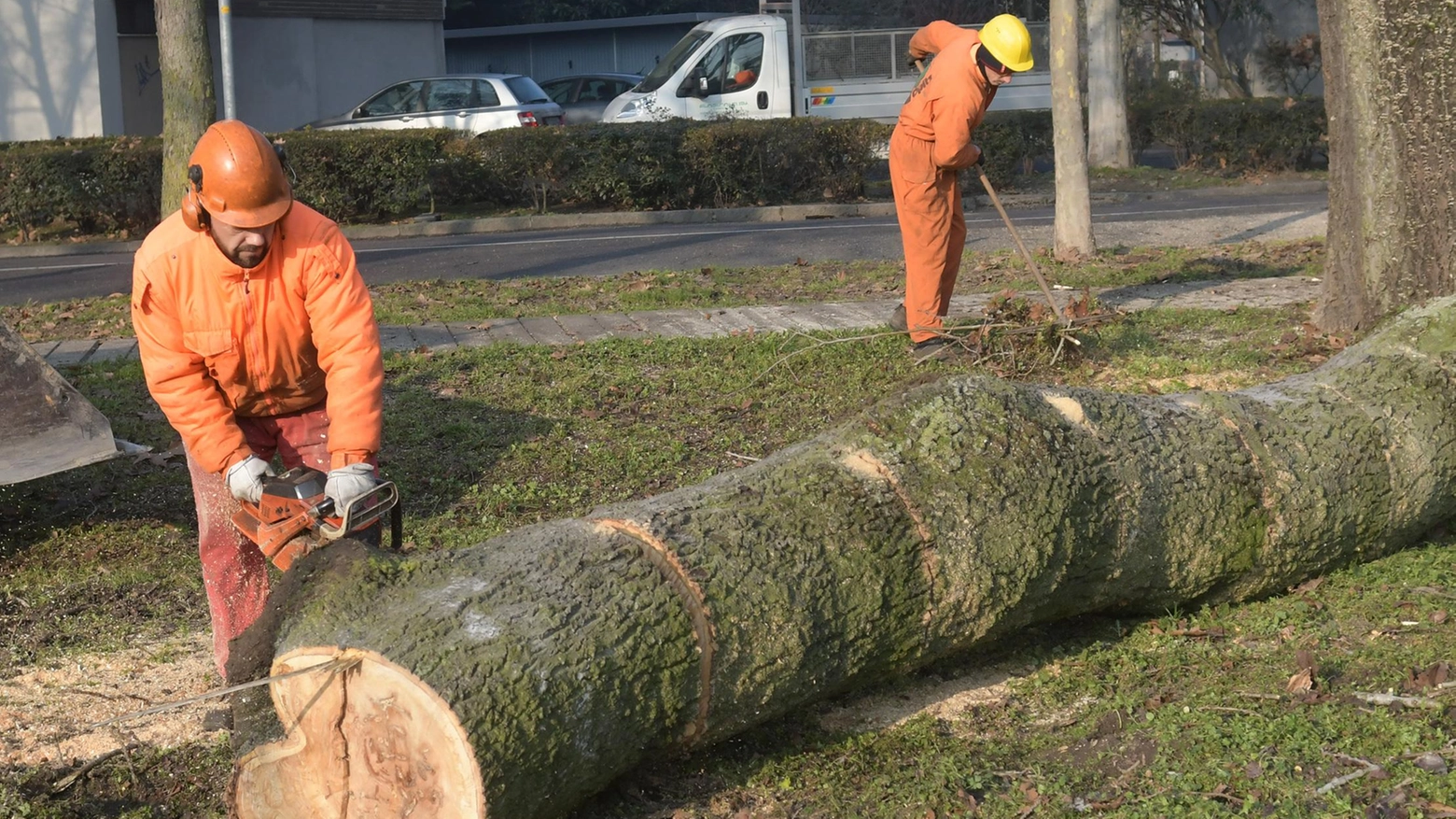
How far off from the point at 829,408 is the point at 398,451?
204 cm

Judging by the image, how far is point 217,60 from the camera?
71.2 feet

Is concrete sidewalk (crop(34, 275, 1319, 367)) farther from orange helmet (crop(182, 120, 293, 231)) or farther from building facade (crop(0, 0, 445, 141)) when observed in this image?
building facade (crop(0, 0, 445, 141))

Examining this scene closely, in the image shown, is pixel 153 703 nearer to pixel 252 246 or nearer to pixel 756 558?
pixel 252 246

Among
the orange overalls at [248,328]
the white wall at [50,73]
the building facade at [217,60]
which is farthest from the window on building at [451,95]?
the orange overalls at [248,328]

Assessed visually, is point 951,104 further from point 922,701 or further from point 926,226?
point 922,701

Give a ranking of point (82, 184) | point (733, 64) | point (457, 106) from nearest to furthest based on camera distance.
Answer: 1. point (82, 184)
2. point (733, 64)
3. point (457, 106)

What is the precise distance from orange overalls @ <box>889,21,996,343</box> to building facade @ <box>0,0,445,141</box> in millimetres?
15121

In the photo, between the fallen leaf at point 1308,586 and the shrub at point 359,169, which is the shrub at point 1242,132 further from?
the fallen leaf at point 1308,586

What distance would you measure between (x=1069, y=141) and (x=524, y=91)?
11.3 meters

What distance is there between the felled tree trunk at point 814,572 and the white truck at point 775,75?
14.9 metres

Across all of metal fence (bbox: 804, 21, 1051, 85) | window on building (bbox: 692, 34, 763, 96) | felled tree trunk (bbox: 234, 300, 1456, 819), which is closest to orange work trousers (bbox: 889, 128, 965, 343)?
felled tree trunk (bbox: 234, 300, 1456, 819)

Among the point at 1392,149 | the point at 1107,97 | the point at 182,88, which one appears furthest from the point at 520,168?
the point at 1392,149

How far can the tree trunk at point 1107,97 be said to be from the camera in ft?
63.9

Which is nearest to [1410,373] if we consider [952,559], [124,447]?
[952,559]
